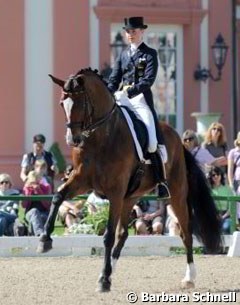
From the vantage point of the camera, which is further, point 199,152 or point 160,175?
point 199,152

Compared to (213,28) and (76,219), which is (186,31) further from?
(76,219)

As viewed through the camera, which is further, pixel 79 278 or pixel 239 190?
pixel 239 190

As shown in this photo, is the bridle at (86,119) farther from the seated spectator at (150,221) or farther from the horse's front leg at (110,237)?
the seated spectator at (150,221)

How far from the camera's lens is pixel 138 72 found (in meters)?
10.6

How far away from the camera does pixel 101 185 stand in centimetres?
995

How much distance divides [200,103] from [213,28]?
4.83 feet

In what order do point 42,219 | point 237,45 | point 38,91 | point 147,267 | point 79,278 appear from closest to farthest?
point 79,278 → point 147,267 → point 42,219 → point 38,91 → point 237,45

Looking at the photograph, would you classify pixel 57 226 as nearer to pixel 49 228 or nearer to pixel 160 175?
pixel 160 175

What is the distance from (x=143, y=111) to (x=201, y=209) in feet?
4.25

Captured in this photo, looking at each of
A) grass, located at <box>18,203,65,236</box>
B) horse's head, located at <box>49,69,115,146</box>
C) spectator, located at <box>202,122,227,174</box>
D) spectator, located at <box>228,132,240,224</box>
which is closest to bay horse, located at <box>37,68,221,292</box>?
horse's head, located at <box>49,69,115,146</box>

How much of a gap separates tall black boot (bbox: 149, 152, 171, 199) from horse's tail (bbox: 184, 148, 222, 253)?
399 millimetres

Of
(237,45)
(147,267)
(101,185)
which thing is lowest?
(147,267)

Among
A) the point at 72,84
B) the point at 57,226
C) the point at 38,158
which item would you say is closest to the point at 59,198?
Answer: the point at 72,84

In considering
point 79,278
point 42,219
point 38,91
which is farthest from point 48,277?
point 38,91
